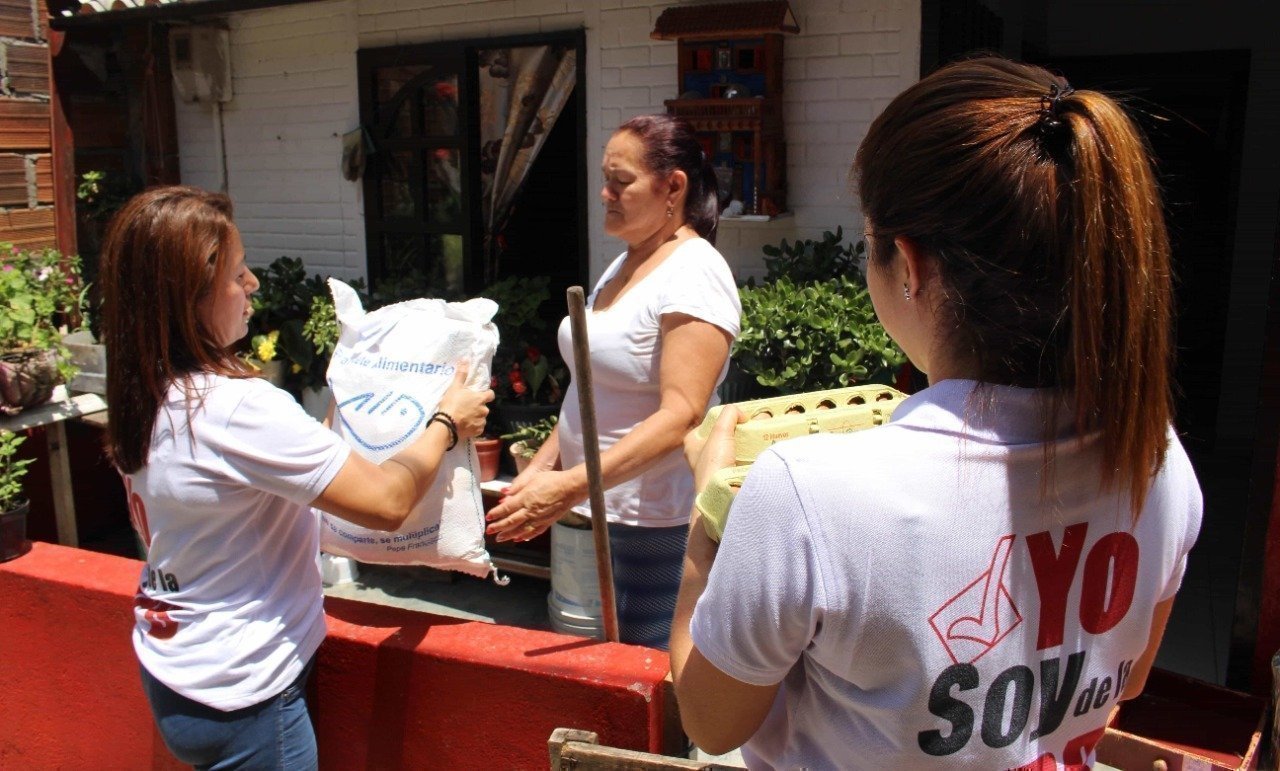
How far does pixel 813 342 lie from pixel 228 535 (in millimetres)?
2698

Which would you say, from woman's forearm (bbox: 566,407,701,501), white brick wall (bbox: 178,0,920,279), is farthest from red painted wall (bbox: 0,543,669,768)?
white brick wall (bbox: 178,0,920,279)

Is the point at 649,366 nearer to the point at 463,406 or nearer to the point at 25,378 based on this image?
the point at 463,406

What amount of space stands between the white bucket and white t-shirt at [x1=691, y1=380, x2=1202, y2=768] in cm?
328

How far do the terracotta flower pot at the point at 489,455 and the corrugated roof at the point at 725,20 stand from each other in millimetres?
2085

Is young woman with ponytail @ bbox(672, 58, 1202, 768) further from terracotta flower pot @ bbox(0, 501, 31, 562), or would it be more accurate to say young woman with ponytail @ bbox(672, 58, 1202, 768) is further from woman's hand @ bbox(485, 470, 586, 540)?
terracotta flower pot @ bbox(0, 501, 31, 562)

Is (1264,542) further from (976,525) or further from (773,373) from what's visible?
(976,525)

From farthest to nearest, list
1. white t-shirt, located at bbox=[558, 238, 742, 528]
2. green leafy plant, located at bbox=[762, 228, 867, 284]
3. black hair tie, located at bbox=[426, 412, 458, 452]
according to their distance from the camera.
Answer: green leafy plant, located at bbox=[762, 228, 867, 284] → white t-shirt, located at bbox=[558, 238, 742, 528] → black hair tie, located at bbox=[426, 412, 458, 452]

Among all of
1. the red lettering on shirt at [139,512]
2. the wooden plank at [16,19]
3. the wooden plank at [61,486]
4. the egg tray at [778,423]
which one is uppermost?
the wooden plank at [16,19]

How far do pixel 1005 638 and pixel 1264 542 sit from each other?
8.59 feet

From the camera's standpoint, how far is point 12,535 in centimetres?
312

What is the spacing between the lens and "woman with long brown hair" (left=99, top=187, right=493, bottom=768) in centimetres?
184

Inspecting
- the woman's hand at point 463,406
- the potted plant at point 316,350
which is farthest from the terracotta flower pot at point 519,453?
the woman's hand at point 463,406

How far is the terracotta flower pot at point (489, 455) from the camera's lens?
510 cm

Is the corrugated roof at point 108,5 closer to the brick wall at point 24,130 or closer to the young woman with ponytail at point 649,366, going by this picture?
the brick wall at point 24,130
